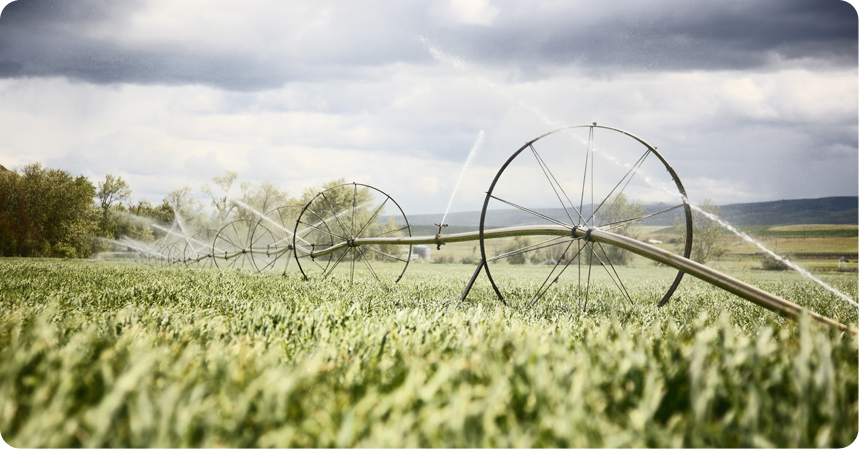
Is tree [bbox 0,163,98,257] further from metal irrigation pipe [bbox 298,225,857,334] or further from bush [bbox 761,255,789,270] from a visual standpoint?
bush [bbox 761,255,789,270]

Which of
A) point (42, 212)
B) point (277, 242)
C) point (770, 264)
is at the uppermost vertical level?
point (42, 212)

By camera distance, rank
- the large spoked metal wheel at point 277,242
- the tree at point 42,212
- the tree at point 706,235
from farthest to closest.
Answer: the tree at point 706,235
the tree at point 42,212
the large spoked metal wheel at point 277,242

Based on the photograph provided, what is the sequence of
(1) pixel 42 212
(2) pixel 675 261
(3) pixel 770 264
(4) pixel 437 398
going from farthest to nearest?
1. (3) pixel 770 264
2. (1) pixel 42 212
3. (2) pixel 675 261
4. (4) pixel 437 398

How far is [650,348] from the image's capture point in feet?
5.37

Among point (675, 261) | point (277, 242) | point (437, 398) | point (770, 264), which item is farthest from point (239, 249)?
point (770, 264)

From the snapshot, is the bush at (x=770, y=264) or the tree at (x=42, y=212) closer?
the tree at (x=42, y=212)

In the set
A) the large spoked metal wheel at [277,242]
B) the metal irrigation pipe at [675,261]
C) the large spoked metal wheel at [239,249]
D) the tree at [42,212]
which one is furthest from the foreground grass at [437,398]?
the tree at [42,212]

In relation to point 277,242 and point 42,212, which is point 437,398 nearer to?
point 277,242

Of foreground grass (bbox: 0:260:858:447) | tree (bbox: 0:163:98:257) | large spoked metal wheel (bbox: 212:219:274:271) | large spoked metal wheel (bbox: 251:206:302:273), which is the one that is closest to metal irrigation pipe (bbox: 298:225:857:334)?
foreground grass (bbox: 0:260:858:447)

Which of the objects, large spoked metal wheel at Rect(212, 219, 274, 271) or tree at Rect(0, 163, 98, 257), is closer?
large spoked metal wheel at Rect(212, 219, 274, 271)

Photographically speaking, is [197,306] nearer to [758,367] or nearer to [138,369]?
[138,369]

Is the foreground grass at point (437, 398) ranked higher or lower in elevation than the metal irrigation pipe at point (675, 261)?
lower

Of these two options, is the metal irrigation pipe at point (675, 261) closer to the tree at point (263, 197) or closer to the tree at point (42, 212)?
the tree at point (42, 212)

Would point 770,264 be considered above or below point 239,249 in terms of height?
below
